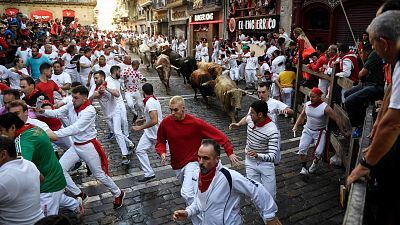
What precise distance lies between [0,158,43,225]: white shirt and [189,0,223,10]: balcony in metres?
24.4

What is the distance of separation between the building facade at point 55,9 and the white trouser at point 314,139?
5266cm

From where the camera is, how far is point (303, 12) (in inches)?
645

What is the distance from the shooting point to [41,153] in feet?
13.4

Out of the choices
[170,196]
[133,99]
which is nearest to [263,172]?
[170,196]

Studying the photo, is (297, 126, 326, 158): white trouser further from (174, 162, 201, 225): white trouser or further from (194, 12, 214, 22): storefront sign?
(194, 12, 214, 22): storefront sign

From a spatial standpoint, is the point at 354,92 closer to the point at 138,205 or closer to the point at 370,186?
the point at 370,186

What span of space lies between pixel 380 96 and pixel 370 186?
10.4ft

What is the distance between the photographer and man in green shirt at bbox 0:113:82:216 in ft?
12.8

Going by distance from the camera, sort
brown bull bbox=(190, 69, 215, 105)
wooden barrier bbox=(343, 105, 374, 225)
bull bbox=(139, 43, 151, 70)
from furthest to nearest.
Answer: bull bbox=(139, 43, 151, 70) → brown bull bbox=(190, 69, 215, 105) → wooden barrier bbox=(343, 105, 374, 225)

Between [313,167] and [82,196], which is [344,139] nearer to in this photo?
[313,167]

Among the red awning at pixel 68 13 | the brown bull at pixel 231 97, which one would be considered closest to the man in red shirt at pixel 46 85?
the brown bull at pixel 231 97

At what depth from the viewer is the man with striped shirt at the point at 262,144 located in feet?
16.1

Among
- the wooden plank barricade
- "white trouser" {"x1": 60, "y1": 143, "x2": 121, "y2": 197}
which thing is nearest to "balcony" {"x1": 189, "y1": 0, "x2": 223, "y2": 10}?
the wooden plank barricade

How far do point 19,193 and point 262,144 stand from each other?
3.29m
